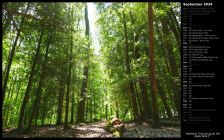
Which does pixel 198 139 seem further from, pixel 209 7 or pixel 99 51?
pixel 99 51

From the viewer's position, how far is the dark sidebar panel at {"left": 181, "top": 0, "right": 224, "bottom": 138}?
744 cm

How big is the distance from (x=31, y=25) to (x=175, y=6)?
8.03m

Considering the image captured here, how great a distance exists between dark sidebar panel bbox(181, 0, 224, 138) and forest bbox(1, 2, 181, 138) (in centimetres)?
397

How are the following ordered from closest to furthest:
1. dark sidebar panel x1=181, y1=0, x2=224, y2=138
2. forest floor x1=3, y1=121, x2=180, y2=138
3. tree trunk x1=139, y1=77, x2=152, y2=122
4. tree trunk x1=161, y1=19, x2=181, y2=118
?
1. dark sidebar panel x1=181, y1=0, x2=224, y2=138
2. forest floor x1=3, y1=121, x2=180, y2=138
3. tree trunk x1=161, y1=19, x2=181, y2=118
4. tree trunk x1=139, y1=77, x2=152, y2=122

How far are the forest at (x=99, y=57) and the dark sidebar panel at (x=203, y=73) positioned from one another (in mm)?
3967

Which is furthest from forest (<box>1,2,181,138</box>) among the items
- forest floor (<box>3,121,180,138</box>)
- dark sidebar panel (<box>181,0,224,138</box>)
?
dark sidebar panel (<box>181,0,224,138</box>)

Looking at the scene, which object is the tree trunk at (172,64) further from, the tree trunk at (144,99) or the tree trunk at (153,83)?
the tree trunk at (153,83)

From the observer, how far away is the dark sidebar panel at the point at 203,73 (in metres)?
7.44

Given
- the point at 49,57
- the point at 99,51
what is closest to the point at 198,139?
the point at 49,57

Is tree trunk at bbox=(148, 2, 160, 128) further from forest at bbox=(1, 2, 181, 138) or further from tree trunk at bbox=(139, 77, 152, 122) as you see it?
tree trunk at bbox=(139, 77, 152, 122)

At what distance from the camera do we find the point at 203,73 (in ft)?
24.6

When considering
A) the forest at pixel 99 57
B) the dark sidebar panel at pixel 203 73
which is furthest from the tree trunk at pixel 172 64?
the dark sidebar panel at pixel 203 73

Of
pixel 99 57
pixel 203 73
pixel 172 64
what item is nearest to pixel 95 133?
pixel 172 64

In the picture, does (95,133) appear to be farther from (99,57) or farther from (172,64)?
(99,57)
